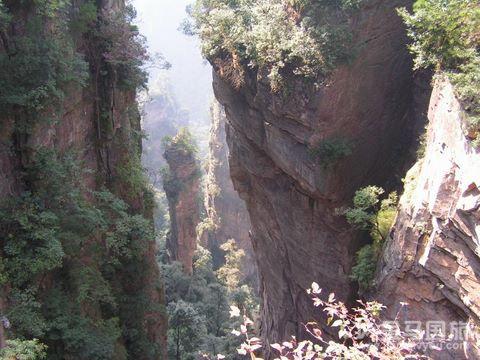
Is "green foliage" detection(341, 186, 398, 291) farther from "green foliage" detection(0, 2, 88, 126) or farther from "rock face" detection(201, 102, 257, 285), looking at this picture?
"rock face" detection(201, 102, 257, 285)

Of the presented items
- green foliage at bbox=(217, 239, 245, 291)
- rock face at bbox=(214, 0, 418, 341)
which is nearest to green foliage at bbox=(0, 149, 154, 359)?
rock face at bbox=(214, 0, 418, 341)

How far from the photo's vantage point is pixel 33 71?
24.1 feet

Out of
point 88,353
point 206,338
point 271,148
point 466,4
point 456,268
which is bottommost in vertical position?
point 206,338

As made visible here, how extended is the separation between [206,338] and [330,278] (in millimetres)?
8994

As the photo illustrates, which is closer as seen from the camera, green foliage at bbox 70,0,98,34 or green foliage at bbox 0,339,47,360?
green foliage at bbox 0,339,47,360

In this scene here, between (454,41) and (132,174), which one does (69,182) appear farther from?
(454,41)

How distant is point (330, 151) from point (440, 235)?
4.28 meters

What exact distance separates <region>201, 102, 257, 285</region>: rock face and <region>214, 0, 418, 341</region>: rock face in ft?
68.6

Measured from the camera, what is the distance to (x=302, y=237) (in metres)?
13.6

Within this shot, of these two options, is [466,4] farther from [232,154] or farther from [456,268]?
[232,154]

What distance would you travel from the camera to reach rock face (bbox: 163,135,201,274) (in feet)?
93.4

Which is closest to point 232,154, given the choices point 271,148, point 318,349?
point 271,148

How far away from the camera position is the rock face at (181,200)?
28469mm

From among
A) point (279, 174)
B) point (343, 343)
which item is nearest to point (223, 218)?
point (279, 174)
